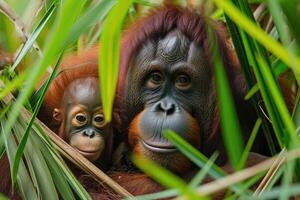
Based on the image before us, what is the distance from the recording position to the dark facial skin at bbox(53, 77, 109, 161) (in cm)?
270

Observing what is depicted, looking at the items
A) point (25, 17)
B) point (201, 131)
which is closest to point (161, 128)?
point (201, 131)

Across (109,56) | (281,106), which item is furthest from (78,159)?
(281,106)

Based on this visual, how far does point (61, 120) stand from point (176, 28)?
64cm

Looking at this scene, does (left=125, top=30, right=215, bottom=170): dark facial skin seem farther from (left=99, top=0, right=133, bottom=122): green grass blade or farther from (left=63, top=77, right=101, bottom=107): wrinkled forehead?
(left=99, top=0, right=133, bottom=122): green grass blade

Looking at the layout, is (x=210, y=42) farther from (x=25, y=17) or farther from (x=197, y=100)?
(x=25, y=17)

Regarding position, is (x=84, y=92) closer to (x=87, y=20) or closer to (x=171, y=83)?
(x=171, y=83)

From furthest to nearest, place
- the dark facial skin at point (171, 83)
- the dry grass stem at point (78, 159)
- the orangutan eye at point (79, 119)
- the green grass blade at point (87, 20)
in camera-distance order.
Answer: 1. the orangutan eye at point (79, 119)
2. the dark facial skin at point (171, 83)
3. the dry grass stem at point (78, 159)
4. the green grass blade at point (87, 20)

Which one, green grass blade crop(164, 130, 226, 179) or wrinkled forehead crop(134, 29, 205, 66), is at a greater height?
wrinkled forehead crop(134, 29, 205, 66)

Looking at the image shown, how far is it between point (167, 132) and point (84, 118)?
1482 millimetres

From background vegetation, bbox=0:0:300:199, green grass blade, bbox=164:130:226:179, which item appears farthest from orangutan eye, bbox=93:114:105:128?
green grass blade, bbox=164:130:226:179

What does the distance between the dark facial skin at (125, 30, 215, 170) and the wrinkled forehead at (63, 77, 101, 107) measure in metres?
0.14

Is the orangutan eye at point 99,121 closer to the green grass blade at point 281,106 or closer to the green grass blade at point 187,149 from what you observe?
the green grass blade at point 187,149

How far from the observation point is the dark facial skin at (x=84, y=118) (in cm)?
270

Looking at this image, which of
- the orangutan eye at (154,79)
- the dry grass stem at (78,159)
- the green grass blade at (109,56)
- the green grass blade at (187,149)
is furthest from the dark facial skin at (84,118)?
the green grass blade at (109,56)
